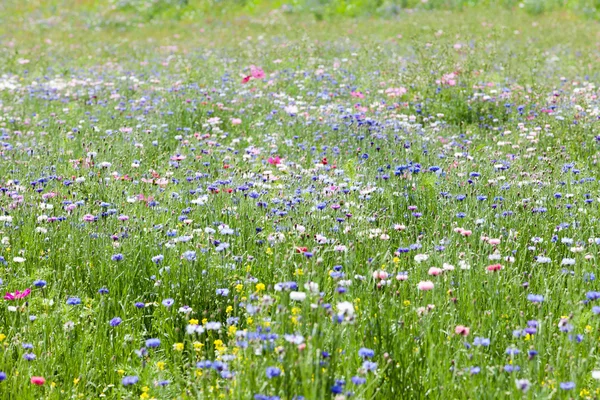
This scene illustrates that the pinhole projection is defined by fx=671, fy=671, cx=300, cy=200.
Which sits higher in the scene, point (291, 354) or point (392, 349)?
point (291, 354)

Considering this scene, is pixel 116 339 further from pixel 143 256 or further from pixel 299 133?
pixel 299 133

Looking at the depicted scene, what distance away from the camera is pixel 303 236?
3965mm

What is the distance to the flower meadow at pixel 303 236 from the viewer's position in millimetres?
2701

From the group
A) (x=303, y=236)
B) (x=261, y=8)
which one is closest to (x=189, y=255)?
(x=303, y=236)

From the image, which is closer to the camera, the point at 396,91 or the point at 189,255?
the point at 189,255

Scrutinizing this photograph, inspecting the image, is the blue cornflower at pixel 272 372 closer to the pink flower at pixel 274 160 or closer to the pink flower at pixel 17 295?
the pink flower at pixel 17 295

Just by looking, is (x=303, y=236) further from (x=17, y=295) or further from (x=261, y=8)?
(x=261, y=8)

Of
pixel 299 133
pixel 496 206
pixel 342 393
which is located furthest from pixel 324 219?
pixel 299 133

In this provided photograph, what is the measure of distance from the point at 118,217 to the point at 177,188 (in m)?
0.90

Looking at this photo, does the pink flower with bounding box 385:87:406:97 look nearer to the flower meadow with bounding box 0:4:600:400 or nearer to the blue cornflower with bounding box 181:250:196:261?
the flower meadow with bounding box 0:4:600:400

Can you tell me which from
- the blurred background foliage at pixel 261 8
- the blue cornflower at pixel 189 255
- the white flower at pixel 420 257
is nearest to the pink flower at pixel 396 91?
the white flower at pixel 420 257

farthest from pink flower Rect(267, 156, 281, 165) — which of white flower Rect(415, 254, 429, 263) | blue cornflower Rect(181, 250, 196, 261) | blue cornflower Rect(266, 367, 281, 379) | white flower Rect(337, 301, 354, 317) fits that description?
blue cornflower Rect(266, 367, 281, 379)

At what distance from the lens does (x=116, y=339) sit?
3.21 m

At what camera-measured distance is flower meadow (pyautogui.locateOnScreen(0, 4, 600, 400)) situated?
2.70 metres
